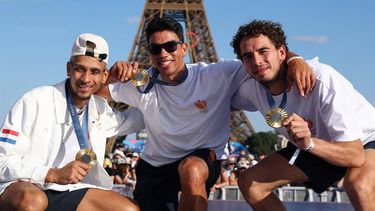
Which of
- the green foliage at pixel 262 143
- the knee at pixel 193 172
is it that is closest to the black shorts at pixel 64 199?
the knee at pixel 193 172

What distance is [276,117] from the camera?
354cm

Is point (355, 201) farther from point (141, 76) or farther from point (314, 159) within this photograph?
point (141, 76)

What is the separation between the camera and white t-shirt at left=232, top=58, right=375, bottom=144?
3.66 metres

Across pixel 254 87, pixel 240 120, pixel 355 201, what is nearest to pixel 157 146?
pixel 254 87

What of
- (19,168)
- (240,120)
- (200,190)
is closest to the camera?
(19,168)

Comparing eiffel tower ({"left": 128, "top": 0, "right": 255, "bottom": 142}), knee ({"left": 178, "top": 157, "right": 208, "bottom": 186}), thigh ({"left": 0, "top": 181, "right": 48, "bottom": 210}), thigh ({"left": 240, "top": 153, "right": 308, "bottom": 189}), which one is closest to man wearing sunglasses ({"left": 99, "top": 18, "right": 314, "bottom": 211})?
knee ({"left": 178, "top": 157, "right": 208, "bottom": 186})

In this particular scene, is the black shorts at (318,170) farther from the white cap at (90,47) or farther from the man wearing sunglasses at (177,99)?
the white cap at (90,47)

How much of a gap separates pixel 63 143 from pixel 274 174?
1496 millimetres

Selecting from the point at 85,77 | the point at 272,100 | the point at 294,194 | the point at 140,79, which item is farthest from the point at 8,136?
the point at 294,194

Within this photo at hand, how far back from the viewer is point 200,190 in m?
4.08

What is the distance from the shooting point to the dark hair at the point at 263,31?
4078 mm

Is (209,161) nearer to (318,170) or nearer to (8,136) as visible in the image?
(318,170)

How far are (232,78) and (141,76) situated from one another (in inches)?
29.4

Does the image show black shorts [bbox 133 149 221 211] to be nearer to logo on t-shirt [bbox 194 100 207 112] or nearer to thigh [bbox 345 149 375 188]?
logo on t-shirt [bbox 194 100 207 112]
